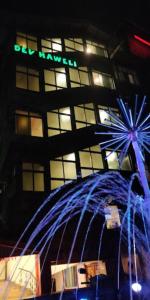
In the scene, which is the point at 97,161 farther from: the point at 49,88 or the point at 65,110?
the point at 49,88

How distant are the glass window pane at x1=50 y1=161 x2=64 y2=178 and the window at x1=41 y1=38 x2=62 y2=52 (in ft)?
35.4

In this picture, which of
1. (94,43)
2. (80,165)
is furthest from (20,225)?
(94,43)

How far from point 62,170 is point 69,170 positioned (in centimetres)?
55

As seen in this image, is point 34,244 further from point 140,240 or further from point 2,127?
point 2,127

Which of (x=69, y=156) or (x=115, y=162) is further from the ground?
(x=115, y=162)

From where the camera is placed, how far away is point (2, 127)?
21.2 m

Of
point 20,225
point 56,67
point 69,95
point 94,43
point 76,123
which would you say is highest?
point 94,43

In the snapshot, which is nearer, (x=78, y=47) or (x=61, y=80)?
(x=61, y=80)

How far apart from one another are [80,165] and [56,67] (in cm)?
909

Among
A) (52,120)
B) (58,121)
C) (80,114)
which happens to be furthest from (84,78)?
(52,120)

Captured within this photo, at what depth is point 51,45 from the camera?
23922 mm

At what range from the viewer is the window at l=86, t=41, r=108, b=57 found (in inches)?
1028

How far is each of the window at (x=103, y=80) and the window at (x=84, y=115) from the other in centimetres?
318

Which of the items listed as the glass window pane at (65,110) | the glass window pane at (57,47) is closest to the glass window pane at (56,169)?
the glass window pane at (65,110)
